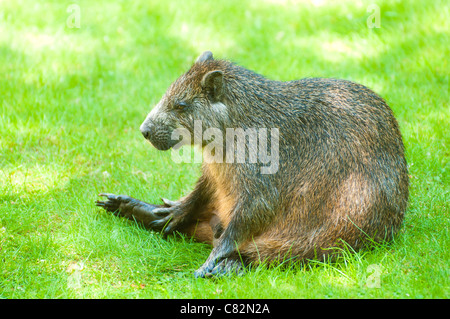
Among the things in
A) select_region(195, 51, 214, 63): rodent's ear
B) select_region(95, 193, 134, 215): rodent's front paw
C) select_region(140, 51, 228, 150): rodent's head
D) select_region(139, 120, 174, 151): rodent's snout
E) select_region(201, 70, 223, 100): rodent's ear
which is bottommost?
select_region(95, 193, 134, 215): rodent's front paw

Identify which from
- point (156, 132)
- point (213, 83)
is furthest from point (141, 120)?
point (213, 83)

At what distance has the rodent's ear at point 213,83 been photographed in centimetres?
463

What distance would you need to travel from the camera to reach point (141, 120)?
7.25m

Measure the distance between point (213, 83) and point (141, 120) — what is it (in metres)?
2.73

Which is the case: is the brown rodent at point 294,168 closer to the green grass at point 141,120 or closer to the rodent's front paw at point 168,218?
the green grass at point 141,120

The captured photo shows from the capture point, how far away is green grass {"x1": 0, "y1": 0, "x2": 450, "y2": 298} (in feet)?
14.6

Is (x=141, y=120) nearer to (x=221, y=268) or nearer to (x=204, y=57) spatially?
(x=204, y=57)

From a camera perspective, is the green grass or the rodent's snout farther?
the rodent's snout

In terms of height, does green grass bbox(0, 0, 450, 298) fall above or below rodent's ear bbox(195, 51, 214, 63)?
below

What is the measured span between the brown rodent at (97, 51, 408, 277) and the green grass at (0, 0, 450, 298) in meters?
0.22

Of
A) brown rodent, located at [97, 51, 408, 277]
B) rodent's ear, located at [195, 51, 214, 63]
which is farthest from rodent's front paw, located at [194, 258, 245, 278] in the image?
rodent's ear, located at [195, 51, 214, 63]

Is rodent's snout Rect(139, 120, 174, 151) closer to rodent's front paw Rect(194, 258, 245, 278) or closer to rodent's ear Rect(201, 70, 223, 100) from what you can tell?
rodent's ear Rect(201, 70, 223, 100)

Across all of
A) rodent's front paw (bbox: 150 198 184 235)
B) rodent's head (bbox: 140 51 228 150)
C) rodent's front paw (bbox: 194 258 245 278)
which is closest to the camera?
rodent's front paw (bbox: 194 258 245 278)

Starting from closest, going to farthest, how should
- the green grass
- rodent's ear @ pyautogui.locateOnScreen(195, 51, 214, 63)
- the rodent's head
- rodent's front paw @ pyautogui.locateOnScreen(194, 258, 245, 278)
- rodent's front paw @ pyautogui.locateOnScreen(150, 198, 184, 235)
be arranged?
the green grass
rodent's front paw @ pyautogui.locateOnScreen(194, 258, 245, 278)
the rodent's head
rodent's ear @ pyautogui.locateOnScreen(195, 51, 214, 63)
rodent's front paw @ pyautogui.locateOnScreen(150, 198, 184, 235)
